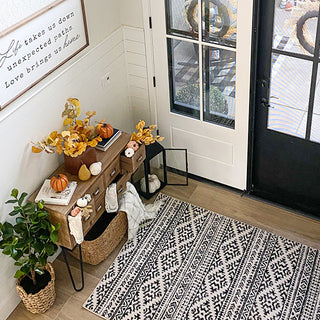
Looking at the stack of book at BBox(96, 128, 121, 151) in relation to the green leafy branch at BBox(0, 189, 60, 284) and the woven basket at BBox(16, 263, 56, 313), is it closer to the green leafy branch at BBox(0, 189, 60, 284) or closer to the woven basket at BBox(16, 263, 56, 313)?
the green leafy branch at BBox(0, 189, 60, 284)

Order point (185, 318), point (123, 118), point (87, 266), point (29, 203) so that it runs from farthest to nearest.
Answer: point (123, 118) < point (87, 266) < point (185, 318) < point (29, 203)

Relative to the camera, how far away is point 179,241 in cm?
367

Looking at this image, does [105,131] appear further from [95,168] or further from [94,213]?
[94,213]

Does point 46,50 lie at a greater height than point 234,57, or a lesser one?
greater

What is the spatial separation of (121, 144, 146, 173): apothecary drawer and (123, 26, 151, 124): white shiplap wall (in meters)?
0.56

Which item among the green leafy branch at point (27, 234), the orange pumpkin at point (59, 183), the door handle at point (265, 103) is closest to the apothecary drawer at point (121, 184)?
the orange pumpkin at point (59, 183)

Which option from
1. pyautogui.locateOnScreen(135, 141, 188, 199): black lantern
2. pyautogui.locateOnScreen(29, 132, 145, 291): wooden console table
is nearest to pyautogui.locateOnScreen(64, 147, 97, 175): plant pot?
pyautogui.locateOnScreen(29, 132, 145, 291): wooden console table

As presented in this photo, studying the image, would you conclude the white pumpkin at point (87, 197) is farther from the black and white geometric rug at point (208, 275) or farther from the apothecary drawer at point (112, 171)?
the black and white geometric rug at point (208, 275)

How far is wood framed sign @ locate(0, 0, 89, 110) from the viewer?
273 centimetres

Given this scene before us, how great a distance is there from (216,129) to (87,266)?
1.35 metres

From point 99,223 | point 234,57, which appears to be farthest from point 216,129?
point 99,223

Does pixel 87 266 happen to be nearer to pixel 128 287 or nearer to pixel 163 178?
pixel 128 287

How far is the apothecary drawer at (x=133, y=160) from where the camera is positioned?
3.43m

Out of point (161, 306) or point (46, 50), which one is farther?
point (161, 306)
